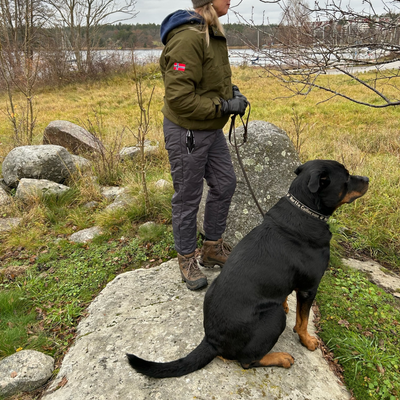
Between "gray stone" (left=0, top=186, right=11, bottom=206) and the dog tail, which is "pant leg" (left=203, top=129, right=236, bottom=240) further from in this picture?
"gray stone" (left=0, top=186, right=11, bottom=206)

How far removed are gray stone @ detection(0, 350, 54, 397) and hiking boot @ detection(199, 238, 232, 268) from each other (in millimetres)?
1614

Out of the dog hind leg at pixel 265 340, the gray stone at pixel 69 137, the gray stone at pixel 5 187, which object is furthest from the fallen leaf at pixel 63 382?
the gray stone at pixel 69 137

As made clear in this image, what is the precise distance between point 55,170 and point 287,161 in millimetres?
4146

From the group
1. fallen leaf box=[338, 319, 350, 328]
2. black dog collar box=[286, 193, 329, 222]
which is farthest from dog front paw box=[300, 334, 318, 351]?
black dog collar box=[286, 193, 329, 222]

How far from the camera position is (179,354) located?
2166 millimetres

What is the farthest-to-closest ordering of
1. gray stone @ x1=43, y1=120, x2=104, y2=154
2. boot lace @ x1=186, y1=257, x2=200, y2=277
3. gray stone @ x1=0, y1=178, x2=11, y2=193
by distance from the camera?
gray stone @ x1=43, y1=120, x2=104, y2=154
gray stone @ x1=0, y1=178, x2=11, y2=193
boot lace @ x1=186, y1=257, x2=200, y2=277

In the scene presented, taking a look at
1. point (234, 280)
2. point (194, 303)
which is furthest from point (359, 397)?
point (194, 303)

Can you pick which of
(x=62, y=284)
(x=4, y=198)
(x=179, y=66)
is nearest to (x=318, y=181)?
(x=179, y=66)

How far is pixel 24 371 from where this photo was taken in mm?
2201

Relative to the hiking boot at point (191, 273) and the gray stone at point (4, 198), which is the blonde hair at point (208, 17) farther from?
the gray stone at point (4, 198)

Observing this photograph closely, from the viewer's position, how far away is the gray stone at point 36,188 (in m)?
4.97

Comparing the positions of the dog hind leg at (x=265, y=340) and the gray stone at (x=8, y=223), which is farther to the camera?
the gray stone at (x=8, y=223)

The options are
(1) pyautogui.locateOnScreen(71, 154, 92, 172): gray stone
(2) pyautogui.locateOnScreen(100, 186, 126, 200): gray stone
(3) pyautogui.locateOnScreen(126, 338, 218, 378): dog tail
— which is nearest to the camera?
(3) pyautogui.locateOnScreen(126, 338, 218, 378): dog tail

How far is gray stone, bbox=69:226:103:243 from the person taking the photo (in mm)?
4234
